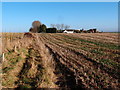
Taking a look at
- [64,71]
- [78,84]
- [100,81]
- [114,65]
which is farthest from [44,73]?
[114,65]

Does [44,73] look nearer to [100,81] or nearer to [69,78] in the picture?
[69,78]

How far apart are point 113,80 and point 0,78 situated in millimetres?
4111

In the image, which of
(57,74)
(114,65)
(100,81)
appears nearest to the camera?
(100,81)

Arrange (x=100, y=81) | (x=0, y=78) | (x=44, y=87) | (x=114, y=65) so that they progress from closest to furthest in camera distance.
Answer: (x=44, y=87), (x=100, y=81), (x=0, y=78), (x=114, y=65)

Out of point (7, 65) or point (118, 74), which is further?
point (7, 65)

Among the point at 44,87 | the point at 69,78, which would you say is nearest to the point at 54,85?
the point at 44,87

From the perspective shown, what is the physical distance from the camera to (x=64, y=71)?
255 inches

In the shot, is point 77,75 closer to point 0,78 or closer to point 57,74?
point 57,74

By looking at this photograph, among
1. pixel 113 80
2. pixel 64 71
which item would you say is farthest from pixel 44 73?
pixel 113 80

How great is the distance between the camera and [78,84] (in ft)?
16.5

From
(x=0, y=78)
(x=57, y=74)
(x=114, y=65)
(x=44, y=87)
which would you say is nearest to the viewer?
(x=44, y=87)

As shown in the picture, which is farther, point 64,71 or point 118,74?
point 64,71

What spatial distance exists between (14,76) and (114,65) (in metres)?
4.43

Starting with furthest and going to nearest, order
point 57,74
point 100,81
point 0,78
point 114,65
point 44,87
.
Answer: point 114,65, point 57,74, point 0,78, point 100,81, point 44,87
